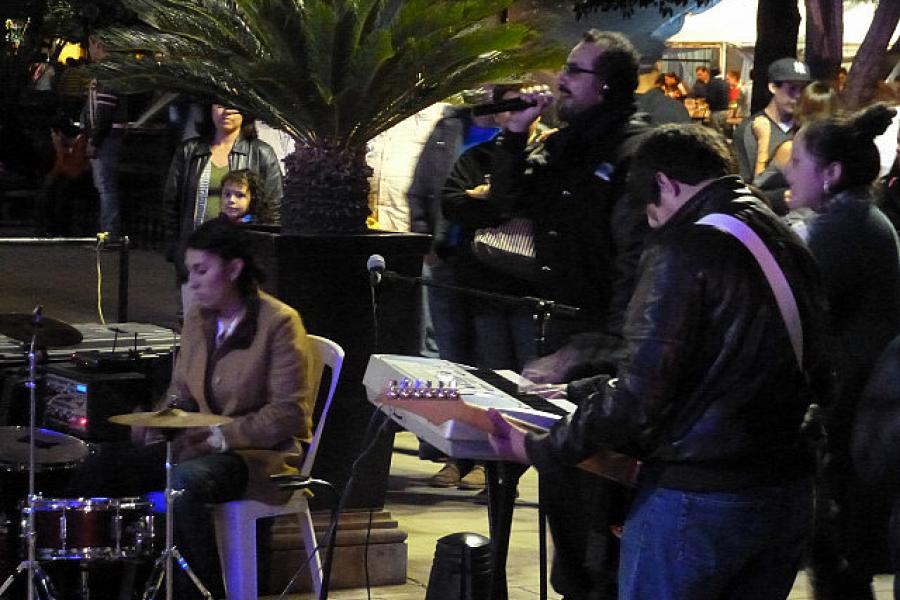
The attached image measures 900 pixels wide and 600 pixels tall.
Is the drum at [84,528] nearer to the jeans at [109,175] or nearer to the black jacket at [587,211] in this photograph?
the black jacket at [587,211]

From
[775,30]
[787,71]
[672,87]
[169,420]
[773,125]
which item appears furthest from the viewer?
[672,87]

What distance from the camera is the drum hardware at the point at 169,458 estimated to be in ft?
18.1

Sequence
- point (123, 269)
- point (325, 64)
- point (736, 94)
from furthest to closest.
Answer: point (736, 94) < point (123, 269) < point (325, 64)

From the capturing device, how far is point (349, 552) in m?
6.79

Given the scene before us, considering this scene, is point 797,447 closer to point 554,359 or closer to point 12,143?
point 554,359

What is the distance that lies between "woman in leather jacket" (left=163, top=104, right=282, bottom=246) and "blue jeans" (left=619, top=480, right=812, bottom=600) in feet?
17.4

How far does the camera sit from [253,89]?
734 centimetres

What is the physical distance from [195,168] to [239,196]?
2.75 feet

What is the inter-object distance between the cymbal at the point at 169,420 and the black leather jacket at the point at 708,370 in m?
2.02

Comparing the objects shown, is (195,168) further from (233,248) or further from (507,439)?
(507,439)

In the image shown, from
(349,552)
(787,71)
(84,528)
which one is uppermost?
(787,71)

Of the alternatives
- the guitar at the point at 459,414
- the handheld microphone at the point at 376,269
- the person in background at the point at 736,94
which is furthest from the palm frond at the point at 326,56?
the person in background at the point at 736,94

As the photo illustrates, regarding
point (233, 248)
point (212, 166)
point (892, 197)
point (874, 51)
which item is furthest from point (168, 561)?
point (874, 51)

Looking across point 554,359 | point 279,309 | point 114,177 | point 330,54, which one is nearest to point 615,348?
Result: point 554,359
